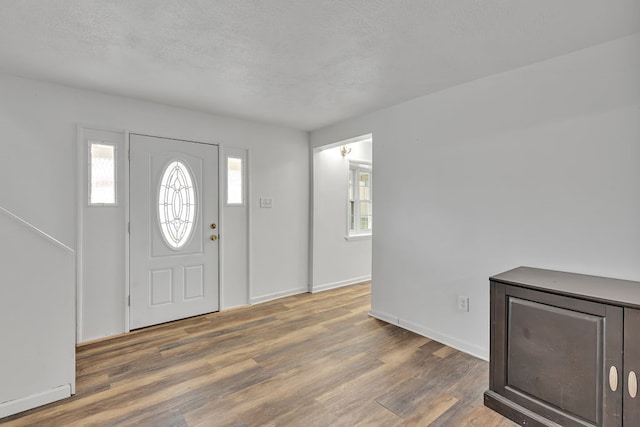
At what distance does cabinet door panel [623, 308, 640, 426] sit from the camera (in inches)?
A: 60.5

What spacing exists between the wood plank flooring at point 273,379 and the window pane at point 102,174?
1395 mm

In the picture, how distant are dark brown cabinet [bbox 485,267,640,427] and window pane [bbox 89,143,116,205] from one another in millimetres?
3495

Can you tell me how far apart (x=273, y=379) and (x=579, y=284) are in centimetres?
214

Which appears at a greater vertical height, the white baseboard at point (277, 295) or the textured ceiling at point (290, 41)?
the textured ceiling at point (290, 41)

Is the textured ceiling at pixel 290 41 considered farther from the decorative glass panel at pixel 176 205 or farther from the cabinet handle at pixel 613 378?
the cabinet handle at pixel 613 378

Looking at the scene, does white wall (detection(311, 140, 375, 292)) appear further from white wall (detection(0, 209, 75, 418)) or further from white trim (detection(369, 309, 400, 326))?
Result: white wall (detection(0, 209, 75, 418))

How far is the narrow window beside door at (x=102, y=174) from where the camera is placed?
304cm

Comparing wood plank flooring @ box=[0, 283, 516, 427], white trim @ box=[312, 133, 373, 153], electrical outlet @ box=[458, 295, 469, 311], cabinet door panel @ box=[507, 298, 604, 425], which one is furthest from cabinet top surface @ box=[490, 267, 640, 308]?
white trim @ box=[312, 133, 373, 153]

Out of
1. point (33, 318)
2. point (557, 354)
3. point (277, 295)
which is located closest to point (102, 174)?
point (33, 318)

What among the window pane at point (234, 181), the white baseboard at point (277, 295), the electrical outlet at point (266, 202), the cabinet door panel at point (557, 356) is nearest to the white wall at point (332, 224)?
the white baseboard at point (277, 295)

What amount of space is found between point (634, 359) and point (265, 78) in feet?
9.83

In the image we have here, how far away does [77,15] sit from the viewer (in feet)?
5.98

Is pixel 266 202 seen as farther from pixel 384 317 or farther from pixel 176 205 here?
pixel 384 317

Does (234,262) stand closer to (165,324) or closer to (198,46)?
(165,324)
